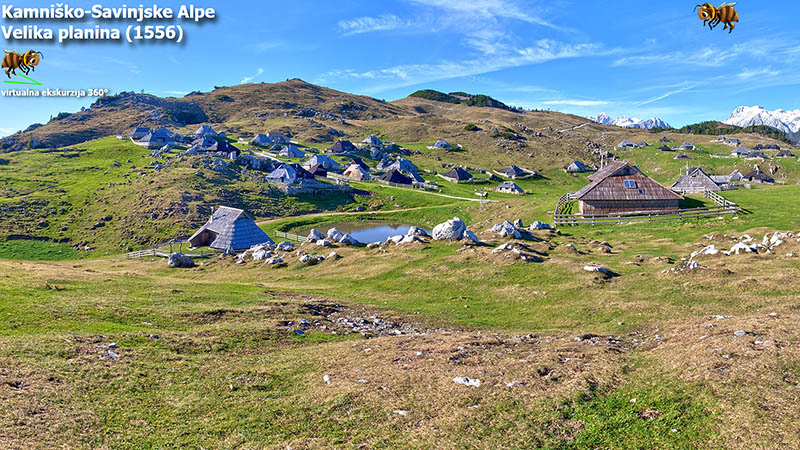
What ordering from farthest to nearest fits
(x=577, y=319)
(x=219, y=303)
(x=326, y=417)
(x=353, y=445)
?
(x=219, y=303) → (x=577, y=319) → (x=326, y=417) → (x=353, y=445)

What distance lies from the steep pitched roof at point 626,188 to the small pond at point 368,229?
2680 centimetres

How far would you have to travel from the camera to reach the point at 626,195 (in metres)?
60.7

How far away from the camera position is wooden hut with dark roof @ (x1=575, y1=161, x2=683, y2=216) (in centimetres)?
5988

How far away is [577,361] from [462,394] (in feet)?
16.2

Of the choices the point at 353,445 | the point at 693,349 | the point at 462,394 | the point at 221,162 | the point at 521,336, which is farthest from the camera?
the point at 221,162

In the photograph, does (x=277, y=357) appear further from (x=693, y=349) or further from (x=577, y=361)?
(x=693, y=349)

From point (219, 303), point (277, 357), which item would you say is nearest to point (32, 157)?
point (219, 303)

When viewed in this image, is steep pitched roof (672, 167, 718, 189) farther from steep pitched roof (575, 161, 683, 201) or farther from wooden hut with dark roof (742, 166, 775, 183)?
wooden hut with dark roof (742, 166, 775, 183)

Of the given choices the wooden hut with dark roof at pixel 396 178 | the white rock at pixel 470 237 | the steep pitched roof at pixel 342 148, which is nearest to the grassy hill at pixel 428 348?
the white rock at pixel 470 237

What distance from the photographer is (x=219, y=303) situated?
A: 1036 inches

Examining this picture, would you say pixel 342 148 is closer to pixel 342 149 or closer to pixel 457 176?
pixel 342 149

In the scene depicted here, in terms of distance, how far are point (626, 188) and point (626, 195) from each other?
1118mm

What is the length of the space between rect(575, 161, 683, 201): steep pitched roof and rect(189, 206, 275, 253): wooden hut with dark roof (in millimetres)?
44761

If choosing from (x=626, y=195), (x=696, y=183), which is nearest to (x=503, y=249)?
(x=626, y=195)
